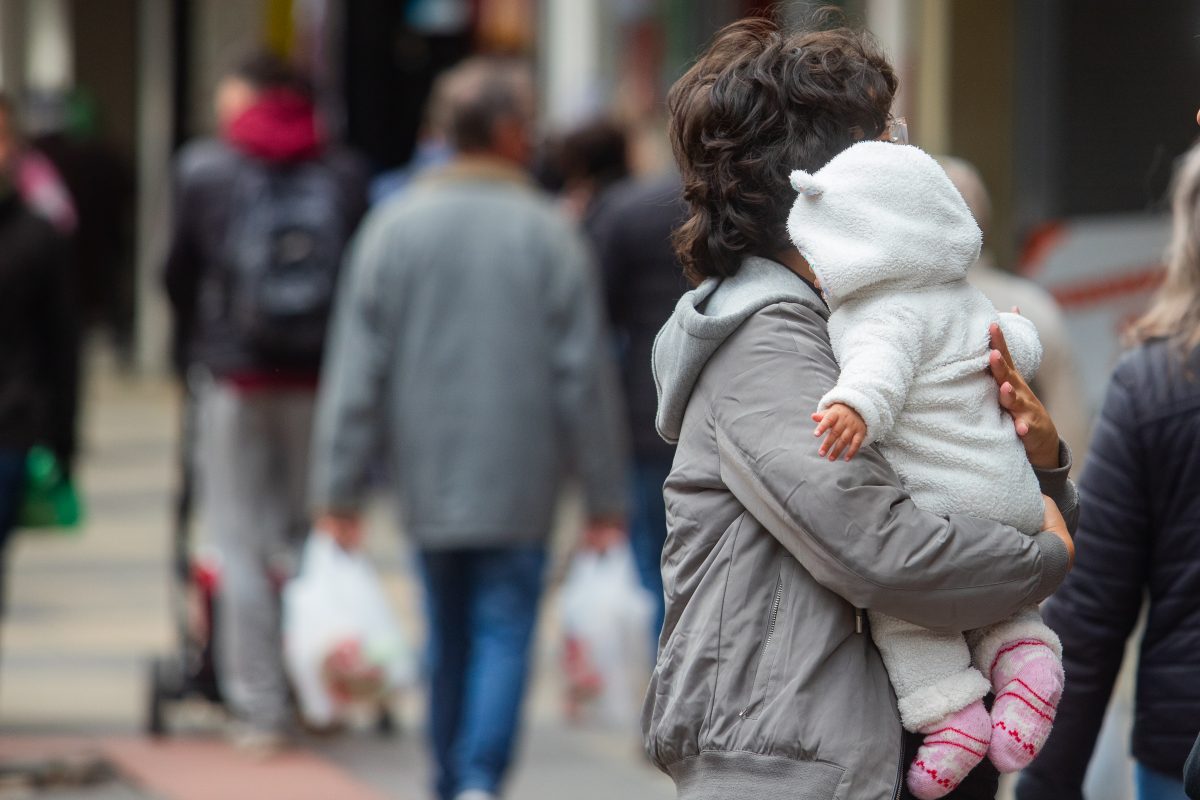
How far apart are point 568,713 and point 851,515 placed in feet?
16.6

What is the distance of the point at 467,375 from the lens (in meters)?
5.69

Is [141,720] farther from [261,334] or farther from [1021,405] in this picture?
[1021,405]

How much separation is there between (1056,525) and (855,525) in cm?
31

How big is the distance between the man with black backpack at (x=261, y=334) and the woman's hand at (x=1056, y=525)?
14.1ft

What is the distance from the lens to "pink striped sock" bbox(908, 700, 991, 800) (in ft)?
8.23

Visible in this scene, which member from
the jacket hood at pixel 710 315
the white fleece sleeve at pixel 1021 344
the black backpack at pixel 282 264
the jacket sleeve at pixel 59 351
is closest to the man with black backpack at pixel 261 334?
the black backpack at pixel 282 264

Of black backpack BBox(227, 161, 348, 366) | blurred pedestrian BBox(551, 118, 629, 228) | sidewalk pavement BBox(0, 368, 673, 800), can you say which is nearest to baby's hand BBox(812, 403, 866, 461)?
sidewalk pavement BBox(0, 368, 673, 800)

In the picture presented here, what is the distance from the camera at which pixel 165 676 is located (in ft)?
23.1

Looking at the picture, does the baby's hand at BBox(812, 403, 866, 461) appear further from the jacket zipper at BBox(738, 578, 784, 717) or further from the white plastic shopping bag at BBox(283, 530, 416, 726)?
the white plastic shopping bag at BBox(283, 530, 416, 726)

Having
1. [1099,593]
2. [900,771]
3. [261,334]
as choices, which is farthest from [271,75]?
[900,771]

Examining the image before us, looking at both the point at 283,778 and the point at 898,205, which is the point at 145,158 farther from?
the point at 898,205

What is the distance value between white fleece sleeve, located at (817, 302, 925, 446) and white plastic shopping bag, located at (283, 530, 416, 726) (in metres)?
3.60

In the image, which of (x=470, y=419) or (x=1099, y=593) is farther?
(x=470, y=419)

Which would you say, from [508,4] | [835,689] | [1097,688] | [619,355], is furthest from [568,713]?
[508,4]
